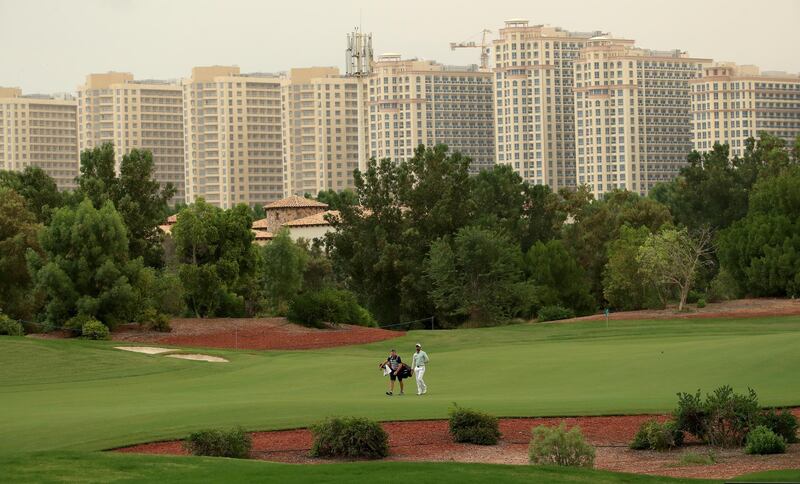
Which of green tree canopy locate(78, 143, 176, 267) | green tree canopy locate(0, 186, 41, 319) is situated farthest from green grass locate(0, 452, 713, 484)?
green tree canopy locate(78, 143, 176, 267)

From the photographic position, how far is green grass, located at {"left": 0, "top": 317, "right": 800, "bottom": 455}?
2955cm

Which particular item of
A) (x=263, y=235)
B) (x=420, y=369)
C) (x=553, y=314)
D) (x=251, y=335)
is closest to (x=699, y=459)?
(x=420, y=369)

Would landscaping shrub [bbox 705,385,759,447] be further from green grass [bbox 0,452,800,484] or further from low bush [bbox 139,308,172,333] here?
low bush [bbox 139,308,172,333]

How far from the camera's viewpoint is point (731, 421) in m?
25.5

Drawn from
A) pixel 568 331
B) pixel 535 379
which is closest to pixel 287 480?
pixel 535 379

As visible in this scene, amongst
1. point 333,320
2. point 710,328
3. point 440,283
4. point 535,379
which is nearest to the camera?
point 535,379

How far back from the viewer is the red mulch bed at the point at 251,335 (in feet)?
193

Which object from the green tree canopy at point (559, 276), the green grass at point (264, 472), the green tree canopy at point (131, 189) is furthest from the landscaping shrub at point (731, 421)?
the green tree canopy at point (131, 189)

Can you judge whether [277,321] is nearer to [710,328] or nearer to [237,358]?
[237,358]

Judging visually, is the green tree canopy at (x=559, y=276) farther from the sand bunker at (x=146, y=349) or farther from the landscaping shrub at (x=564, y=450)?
the landscaping shrub at (x=564, y=450)

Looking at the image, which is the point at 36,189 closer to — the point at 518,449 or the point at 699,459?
the point at 518,449

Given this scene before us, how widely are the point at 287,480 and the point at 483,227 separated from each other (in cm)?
6249

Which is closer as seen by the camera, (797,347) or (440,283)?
(797,347)

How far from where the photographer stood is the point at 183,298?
227ft
